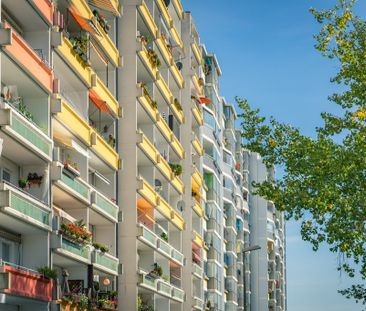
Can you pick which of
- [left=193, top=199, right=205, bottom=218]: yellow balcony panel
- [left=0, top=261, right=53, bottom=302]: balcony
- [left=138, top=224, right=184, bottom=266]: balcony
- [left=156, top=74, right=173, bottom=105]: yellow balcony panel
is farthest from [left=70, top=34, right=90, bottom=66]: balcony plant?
[left=193, top=199, right=205, bottom=218]: yellow balcony panel

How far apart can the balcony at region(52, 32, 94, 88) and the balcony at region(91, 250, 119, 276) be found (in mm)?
8559

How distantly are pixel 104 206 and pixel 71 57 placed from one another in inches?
384

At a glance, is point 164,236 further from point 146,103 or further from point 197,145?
point 197,145

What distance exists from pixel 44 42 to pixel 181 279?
38253 millimetres

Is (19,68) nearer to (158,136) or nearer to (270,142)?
(270,142)

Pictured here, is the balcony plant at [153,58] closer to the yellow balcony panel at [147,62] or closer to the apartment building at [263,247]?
the yellow balcony panel at [147,62]

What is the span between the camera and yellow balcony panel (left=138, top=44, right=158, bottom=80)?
58.0 metres

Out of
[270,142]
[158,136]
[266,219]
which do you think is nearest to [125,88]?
[158,136]

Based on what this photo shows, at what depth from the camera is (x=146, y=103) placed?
58.7 meters

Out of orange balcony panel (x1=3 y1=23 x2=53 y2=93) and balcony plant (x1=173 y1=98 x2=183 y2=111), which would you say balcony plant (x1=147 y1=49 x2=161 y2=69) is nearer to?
balcony plant (x1=173 y1=98 x2=183 y2=111)

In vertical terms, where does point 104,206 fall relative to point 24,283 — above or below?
above

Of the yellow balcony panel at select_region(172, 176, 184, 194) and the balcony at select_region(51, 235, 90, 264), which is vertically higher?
the yellow balcony panel at select_region(172, 176, 184, 194)

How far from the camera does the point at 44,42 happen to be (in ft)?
129

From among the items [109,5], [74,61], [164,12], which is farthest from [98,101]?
[164,12]
